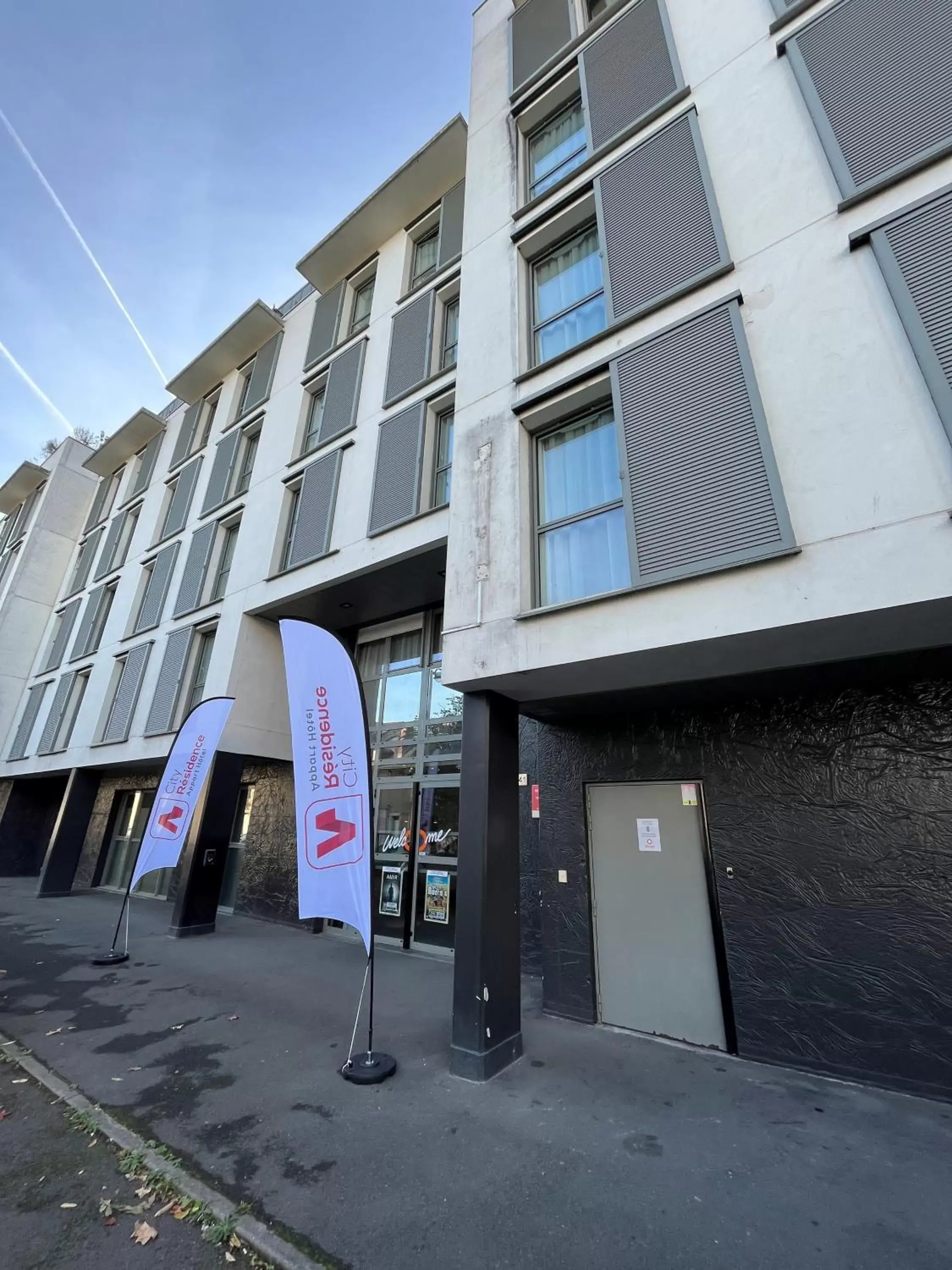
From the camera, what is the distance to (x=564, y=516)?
5273 millimetres

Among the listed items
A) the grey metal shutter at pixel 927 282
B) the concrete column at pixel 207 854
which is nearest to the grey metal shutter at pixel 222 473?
the concrete column at pixel 207 854

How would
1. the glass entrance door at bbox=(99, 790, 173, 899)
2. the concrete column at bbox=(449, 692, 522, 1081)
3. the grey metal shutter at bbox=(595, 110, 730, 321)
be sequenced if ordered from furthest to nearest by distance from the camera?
the glass entrance door at bbox=(99, 790, 173, 899)
the grey metal shutter at bbox=(595, 110, 730, 321)
the concrete column at bbox=(449, 692, 522, 1081)

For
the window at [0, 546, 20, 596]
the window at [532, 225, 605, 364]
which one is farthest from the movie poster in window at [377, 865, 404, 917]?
the window at [0, 546, 20, 596]

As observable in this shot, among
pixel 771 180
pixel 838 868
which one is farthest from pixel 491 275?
pixel 838 868

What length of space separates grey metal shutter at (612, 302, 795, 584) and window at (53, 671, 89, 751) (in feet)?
52.3

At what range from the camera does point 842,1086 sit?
12.9ft

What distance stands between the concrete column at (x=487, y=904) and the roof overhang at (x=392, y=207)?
438 inches

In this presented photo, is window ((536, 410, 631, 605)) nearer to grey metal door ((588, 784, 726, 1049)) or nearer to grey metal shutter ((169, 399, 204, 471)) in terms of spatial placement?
grey metal door ((588, 784, 726, 1049))

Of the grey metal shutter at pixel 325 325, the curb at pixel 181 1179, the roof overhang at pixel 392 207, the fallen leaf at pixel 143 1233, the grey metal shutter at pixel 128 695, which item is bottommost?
the fallen leaf at pixel 143 1233

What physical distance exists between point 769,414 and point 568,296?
3.44 meters

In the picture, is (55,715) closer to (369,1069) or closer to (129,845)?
(129,845)

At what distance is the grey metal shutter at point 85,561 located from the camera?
57.0ft

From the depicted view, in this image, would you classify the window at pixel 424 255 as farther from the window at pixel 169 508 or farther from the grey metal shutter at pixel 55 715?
the grey metal shutter at pixel 55 715

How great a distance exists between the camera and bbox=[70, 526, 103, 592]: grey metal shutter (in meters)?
17.4
